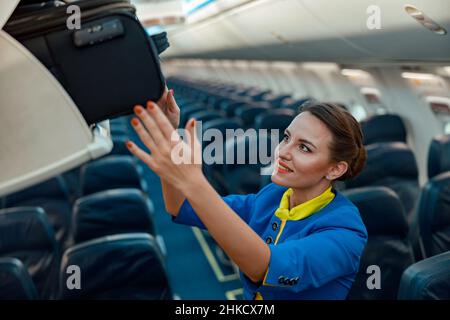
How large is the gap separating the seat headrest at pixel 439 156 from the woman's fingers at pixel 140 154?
9.98 feet

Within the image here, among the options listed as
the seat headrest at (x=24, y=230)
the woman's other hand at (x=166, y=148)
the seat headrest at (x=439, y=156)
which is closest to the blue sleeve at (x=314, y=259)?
the woman's other hand at (x=166, y=148)

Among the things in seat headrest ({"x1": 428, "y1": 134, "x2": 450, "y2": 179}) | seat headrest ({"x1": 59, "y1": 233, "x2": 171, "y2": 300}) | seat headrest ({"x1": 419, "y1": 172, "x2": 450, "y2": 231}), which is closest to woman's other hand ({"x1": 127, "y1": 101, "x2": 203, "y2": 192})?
seat headrest ({"x1": 59, "y1": 233, "x2": 171, "y2": 300})

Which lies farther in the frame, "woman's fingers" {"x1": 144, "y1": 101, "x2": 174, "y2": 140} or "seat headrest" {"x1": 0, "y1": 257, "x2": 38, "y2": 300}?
"seat headrest" {"x1": 0, "y1": 257, "x2": 38, "y2": 300}

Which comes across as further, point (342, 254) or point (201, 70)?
point (201, 70)

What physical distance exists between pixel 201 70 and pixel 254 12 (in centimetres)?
1825

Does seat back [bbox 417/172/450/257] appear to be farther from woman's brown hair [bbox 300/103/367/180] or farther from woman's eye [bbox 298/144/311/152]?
woman's eye [bbox 298/144/311/152]

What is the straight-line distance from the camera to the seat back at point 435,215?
8.30ft

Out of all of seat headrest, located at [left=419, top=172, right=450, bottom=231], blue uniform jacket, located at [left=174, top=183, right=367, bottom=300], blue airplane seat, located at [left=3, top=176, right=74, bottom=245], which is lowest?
blue airplane seat, located at [left=3, top=176, right=74, bottom=245]

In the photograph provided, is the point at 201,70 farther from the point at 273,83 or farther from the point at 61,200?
the point at 61,200

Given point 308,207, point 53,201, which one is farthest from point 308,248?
point 53,201

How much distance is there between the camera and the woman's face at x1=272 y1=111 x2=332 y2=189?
102 centimetres

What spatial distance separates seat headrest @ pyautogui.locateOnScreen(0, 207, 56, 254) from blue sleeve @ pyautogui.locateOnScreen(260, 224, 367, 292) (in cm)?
214

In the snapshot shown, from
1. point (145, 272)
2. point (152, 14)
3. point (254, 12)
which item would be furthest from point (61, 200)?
point (152, 14)

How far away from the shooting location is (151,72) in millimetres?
790
